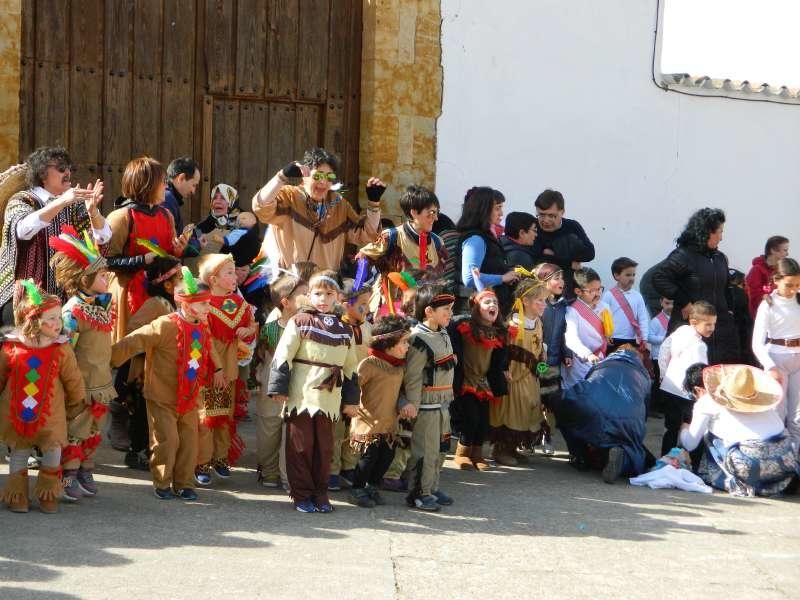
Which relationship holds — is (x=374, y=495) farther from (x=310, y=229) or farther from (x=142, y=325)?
(x=310, y=229)

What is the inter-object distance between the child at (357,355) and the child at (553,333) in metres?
1.57

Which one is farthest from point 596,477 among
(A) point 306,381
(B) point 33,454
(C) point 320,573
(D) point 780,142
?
(D) point 780,142

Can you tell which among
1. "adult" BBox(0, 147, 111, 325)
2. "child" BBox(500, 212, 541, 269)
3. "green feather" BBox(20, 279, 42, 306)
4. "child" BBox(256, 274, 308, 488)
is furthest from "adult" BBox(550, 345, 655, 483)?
"green feather" BBox(20, 279, 42, 306)

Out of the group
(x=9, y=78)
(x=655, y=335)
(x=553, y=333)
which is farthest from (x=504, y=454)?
(x=9, y=78)

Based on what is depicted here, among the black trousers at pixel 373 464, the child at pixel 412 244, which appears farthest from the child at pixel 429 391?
the child at pixel 412 244

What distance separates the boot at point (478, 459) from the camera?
787 cm

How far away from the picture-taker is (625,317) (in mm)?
9352

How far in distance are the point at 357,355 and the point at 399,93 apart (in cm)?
362

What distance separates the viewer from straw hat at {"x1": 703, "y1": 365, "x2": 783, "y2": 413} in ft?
25.2

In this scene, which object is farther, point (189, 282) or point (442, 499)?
point (442, 499)

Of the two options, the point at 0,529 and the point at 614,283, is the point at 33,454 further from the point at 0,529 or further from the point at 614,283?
the point at 614,283

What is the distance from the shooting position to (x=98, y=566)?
539cm

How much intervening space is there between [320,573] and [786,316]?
4.21 meters

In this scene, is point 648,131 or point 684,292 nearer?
point 684,292
